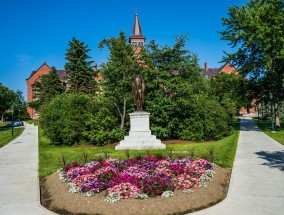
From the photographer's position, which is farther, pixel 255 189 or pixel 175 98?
pixel 175 98

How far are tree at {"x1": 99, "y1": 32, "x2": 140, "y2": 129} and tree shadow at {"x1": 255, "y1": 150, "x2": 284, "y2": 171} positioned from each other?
10.7 m

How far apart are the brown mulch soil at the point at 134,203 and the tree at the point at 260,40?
766 inches

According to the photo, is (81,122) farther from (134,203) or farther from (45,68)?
(45,68)

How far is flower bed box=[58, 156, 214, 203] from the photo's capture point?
7.17 metres

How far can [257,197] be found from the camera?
7.17 metres

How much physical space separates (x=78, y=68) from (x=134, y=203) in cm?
4228

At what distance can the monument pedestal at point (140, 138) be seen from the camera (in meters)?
17.0

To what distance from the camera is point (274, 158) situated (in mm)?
12727

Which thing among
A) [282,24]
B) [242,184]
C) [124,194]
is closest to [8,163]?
[124,194]

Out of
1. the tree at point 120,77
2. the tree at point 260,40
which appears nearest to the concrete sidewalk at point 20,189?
the tree at point 120,77

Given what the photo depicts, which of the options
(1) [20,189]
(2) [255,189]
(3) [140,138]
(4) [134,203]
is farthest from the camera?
(3) [140,138]

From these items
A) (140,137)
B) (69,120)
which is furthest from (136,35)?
(140,137)

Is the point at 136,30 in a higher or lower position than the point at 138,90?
higher

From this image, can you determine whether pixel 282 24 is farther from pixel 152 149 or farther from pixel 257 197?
pixel 257 197
